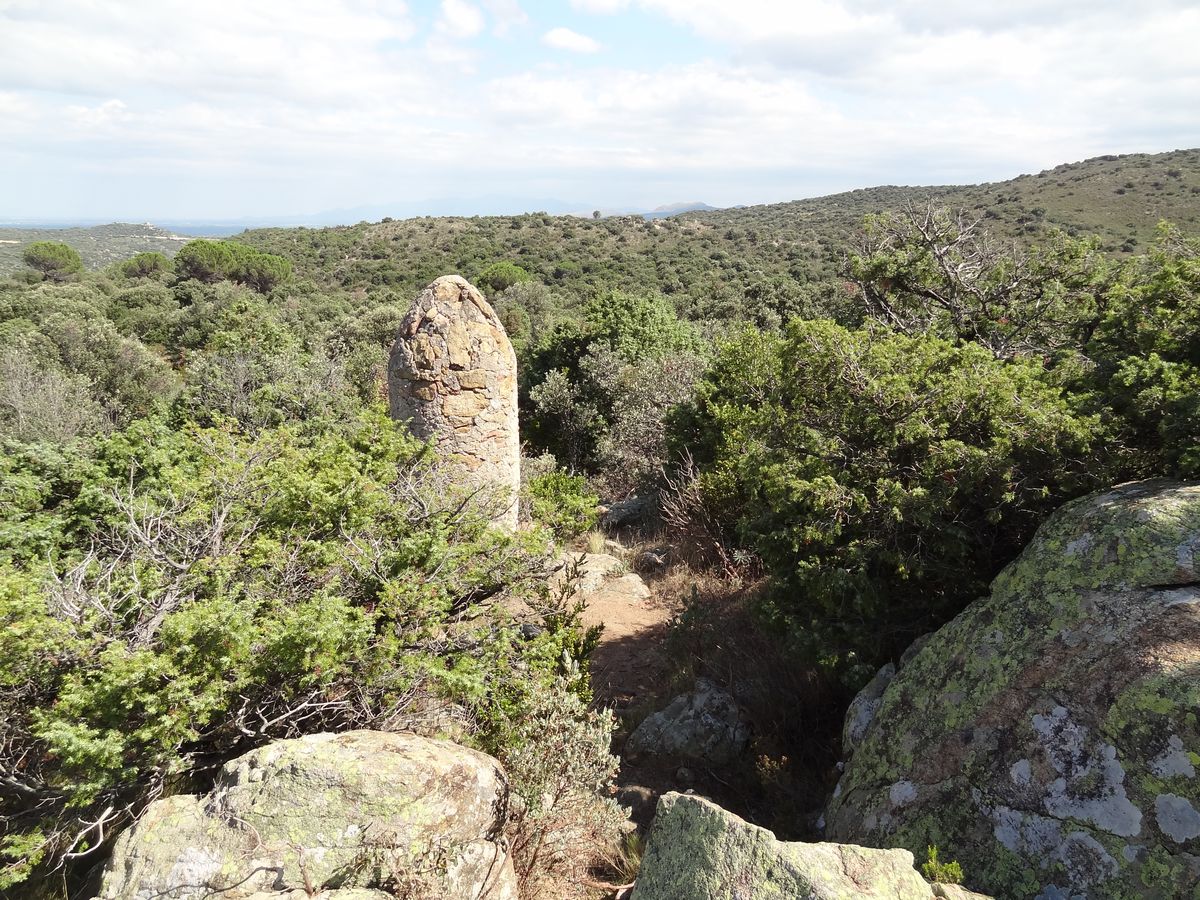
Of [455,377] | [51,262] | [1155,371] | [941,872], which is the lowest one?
[941,872]

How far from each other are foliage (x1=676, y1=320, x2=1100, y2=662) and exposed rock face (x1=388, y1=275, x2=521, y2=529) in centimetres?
389

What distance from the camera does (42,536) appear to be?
586cm

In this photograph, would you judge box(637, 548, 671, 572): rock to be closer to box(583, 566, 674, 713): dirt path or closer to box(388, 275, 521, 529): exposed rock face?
box(583, 566, 674, 713): dirt path

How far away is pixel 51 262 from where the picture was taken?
4306cm

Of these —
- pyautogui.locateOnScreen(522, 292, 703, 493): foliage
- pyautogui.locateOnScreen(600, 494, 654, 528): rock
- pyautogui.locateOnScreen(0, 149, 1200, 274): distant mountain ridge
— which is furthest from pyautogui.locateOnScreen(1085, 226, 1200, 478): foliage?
pyautogui.locateOnScreen(0, 149, 1200, 274): distant mountain ridge

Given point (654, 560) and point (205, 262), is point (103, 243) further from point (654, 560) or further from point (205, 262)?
point (654, 560)

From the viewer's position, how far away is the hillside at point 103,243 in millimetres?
54178

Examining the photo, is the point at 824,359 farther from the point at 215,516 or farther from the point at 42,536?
the point at 42,536

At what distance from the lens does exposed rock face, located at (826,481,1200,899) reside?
2.60 meters

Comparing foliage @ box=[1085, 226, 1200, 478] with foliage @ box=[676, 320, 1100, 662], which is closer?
foliage @ box=[1085, 226, 1200, 478]

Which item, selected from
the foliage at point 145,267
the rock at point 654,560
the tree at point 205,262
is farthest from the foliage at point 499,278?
the rock at point 654,560

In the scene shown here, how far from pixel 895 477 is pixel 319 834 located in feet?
13.4

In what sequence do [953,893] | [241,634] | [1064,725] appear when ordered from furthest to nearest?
[241,634] → [1064,725] → [953,893]

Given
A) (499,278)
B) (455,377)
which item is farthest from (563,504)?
(499,278)
